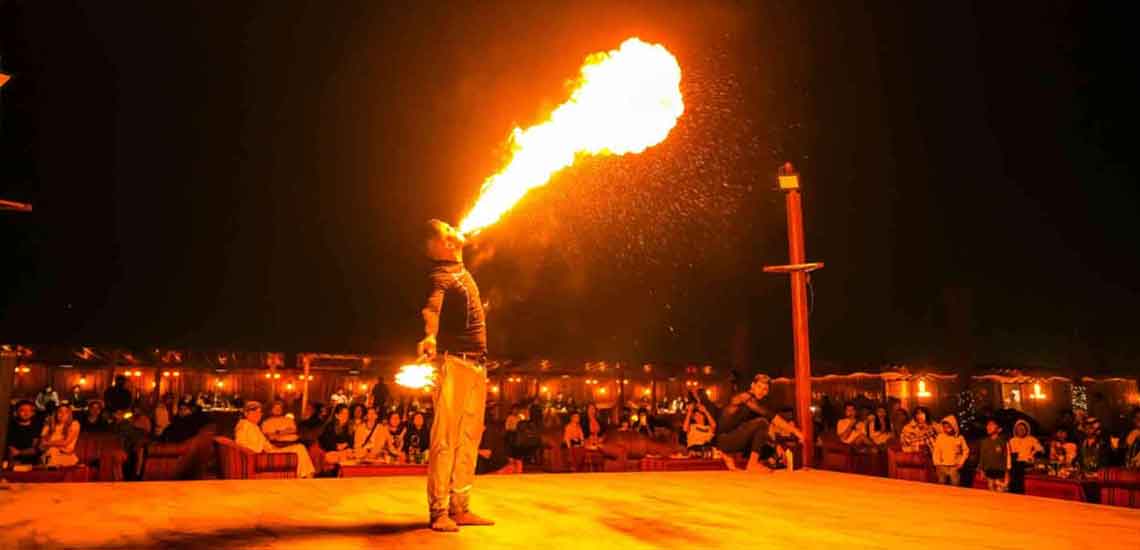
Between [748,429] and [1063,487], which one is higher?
[748,429]

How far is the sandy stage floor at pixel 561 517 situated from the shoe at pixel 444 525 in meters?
0.07

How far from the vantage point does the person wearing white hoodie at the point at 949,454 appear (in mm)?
10344

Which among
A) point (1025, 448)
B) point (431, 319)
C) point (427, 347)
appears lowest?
point (1025, 448)

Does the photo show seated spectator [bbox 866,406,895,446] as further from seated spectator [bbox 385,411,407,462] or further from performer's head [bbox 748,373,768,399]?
seated spectator [bbox 385,411,407,462]

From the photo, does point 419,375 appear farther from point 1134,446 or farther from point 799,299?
point 1134,446

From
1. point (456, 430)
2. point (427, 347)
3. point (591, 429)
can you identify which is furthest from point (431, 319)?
point (591, 429)

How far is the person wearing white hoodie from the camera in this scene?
10.3 metres

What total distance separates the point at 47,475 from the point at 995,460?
37.6ft

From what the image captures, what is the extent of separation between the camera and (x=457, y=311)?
4719 mm

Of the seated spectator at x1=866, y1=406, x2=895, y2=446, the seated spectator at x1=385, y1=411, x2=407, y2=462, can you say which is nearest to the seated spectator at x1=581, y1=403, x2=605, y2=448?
the seated spectator at x1=385, y1=411, x2=407, y2=462

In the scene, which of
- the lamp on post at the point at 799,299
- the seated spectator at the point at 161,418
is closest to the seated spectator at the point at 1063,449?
the lamp on post at the point at 799,299

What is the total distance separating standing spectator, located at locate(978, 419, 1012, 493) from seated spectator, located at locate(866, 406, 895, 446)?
309 cm

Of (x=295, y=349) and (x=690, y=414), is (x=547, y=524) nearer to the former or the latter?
(x=690, y=414)

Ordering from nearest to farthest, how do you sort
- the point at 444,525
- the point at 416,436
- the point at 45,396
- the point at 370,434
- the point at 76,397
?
the point at 444,525, the point at 370,434, the point at 416,436, the point at 45,396, the point at 76,397
